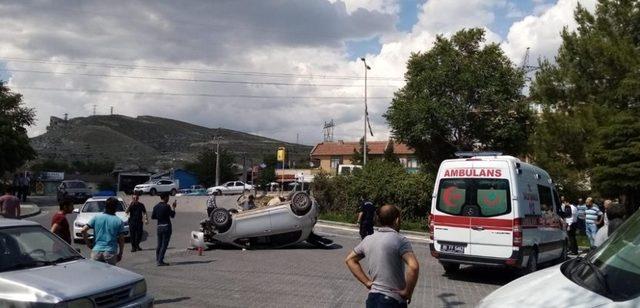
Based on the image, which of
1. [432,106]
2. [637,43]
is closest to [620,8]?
[637,43]

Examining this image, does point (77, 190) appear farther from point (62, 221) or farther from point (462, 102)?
point (62, 221)

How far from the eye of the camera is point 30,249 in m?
6.76

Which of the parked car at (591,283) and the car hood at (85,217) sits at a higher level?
the parked car at (591,283)

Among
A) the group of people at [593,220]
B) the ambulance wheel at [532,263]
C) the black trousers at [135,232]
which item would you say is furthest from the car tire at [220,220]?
the group of people at [593,220]

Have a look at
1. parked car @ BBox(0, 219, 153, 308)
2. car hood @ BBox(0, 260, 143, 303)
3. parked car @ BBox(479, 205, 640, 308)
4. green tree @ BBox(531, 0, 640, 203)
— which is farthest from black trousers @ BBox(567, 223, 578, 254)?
car hood @ BBox(0, 260, 143, 303)

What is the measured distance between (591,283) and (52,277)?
4912mm

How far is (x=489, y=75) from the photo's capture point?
29.7 meters

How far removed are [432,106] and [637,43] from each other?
29.5ft

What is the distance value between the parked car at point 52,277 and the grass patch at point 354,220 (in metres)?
19.6

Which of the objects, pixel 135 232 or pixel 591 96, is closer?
pixel 135 232

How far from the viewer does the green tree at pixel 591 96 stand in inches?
909

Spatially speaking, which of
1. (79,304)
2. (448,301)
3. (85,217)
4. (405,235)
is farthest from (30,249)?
(405,235)

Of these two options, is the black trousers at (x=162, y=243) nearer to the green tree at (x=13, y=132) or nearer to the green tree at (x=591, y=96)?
the green tree at (x=591, y=96)

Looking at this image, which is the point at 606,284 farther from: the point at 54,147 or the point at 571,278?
the point at 54,147
